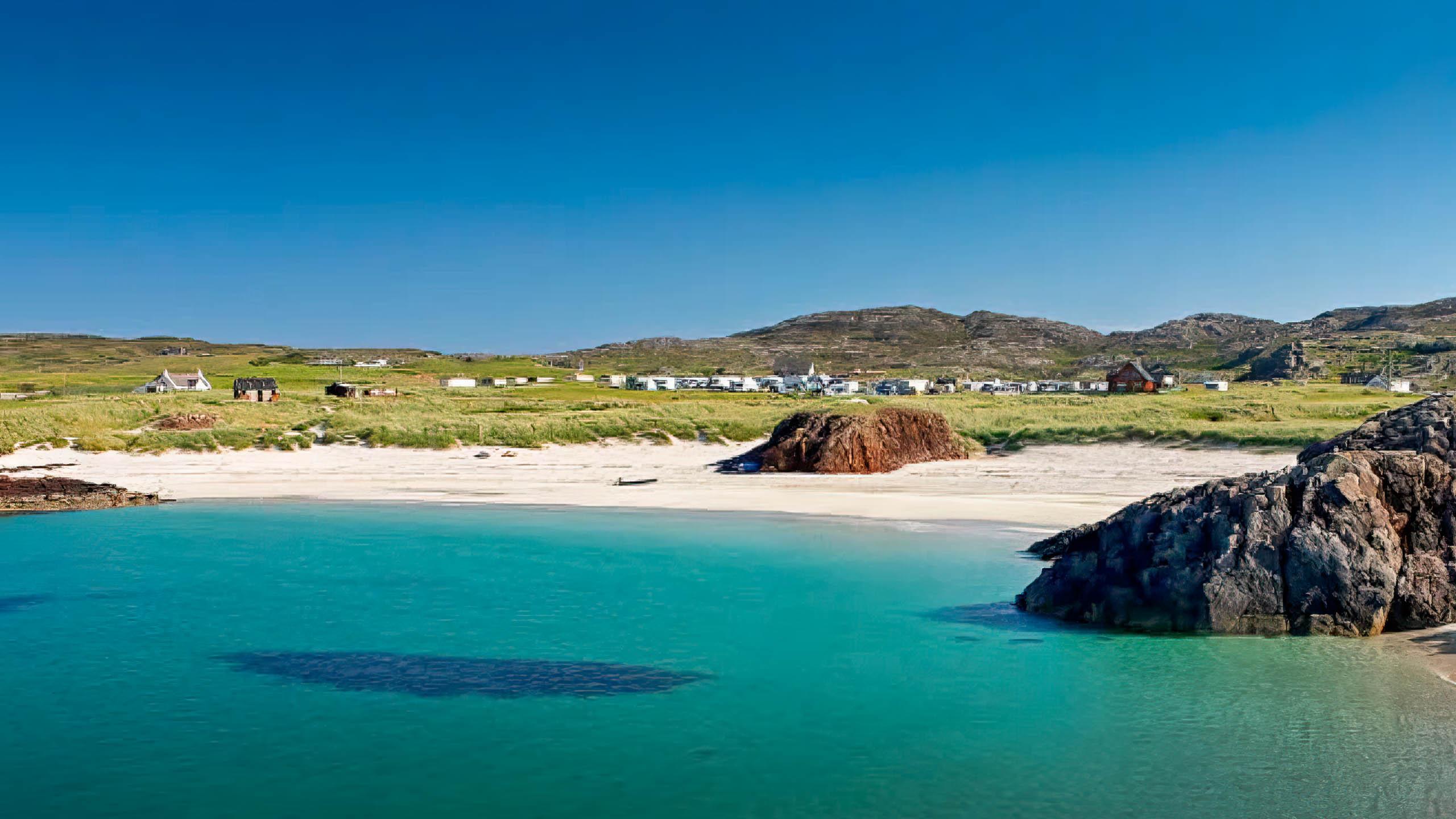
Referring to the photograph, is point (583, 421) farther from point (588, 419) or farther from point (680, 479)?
point (680, 479)

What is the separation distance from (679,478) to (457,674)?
18104 mm

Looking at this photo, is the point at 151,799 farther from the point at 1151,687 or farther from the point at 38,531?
the point at 38,531

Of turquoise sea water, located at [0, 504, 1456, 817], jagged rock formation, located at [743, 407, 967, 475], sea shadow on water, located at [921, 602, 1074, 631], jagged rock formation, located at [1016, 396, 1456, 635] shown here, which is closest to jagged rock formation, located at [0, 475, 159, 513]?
turquoise sea water, located at [0, 504, 1456, 817]

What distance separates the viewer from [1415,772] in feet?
24.4

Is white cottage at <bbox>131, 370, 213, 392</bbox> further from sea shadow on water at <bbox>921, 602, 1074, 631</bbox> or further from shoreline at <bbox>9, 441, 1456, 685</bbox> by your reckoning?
sea shadow on water at <bbox>921, 602, 1074, 631</bbox>

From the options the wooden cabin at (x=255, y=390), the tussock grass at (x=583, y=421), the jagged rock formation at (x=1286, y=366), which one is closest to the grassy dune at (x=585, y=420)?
the tussock grass at (x=583, y=421)

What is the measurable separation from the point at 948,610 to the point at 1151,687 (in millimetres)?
3531

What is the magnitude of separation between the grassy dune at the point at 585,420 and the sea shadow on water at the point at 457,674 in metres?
23.1

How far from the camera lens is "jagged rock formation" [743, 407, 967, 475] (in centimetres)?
2900

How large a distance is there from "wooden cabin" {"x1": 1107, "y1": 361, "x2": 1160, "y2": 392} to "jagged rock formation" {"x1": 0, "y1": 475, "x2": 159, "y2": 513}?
8321 centimetres

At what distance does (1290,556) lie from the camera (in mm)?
11289

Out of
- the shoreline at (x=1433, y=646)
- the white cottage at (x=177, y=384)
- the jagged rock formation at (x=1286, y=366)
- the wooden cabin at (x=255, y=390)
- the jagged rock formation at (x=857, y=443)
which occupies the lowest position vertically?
the shoreline at (x=1433, y=646)

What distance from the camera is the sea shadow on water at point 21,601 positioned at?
13930 millimetres

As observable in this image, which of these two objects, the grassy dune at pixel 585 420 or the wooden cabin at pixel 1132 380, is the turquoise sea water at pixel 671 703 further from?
the wooden cabin at pixel 1132 380
